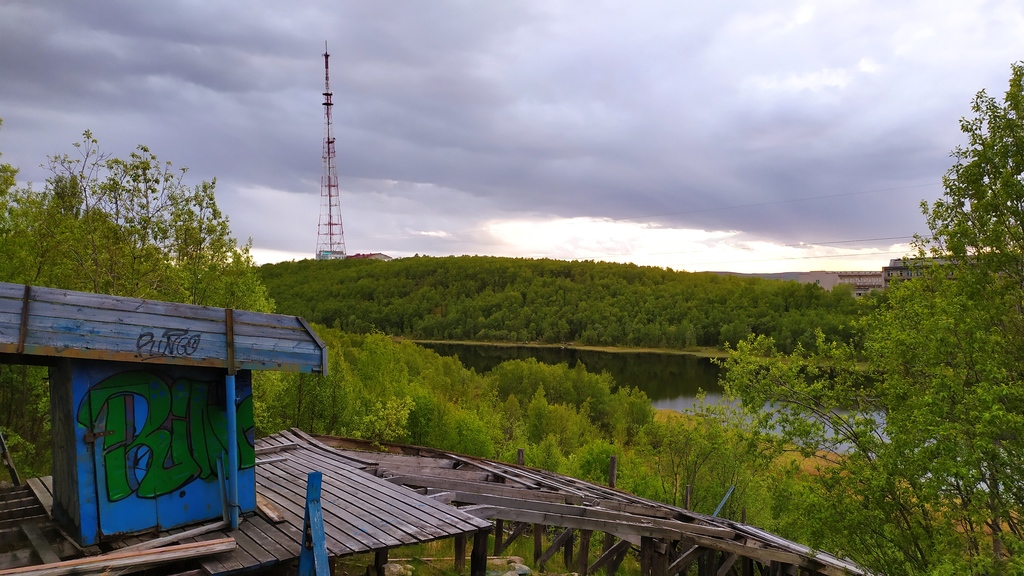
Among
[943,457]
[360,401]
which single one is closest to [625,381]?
[360,401]

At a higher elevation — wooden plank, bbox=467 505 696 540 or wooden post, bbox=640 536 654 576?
wooden plank, bbox=467 505 696 540

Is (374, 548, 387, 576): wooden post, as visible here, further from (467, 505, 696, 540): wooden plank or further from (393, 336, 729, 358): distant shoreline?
(393, 336, 729, 358): distant shoreline

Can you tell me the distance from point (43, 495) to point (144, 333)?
3.30 metres

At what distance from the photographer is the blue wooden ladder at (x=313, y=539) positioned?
222 inches

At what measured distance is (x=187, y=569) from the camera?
19.5 feet

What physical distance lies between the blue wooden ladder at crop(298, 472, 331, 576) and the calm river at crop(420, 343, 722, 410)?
195 ft

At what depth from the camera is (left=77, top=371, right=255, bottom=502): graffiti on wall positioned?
6.28m

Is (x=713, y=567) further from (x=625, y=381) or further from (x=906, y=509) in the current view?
(x=625, y=381)

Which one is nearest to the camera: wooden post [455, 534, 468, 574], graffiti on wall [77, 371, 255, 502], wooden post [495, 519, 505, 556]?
graffiti on wall [77, 371, 255, 502]

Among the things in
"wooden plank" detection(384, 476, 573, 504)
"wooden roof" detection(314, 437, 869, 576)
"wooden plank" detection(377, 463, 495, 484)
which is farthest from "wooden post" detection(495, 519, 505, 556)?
"wooden plank" detection(384, 476, 573, 504)

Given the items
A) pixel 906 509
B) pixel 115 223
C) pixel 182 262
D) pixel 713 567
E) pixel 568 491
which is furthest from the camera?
pixel 182 262

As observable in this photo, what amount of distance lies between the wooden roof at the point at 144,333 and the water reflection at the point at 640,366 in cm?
5808

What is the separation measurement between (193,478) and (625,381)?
78.2 m

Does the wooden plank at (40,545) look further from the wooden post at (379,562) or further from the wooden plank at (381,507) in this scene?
the wooden post at (379,562)
